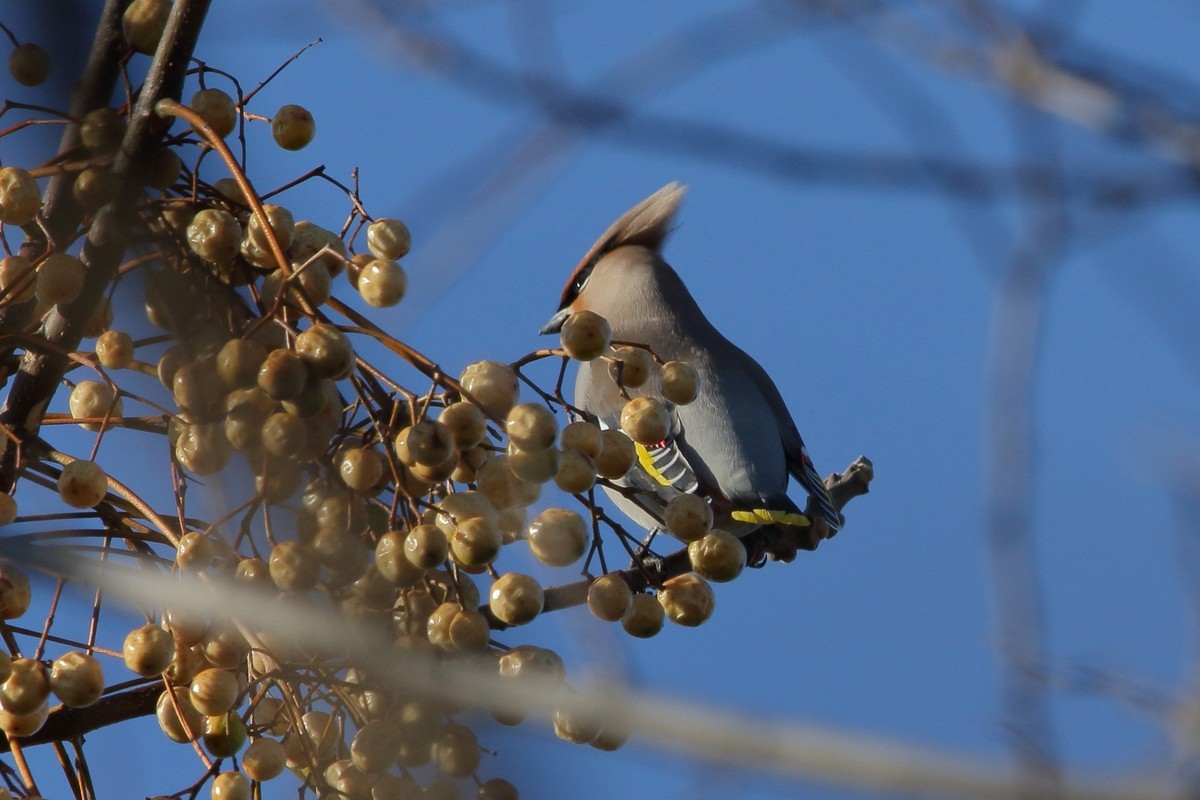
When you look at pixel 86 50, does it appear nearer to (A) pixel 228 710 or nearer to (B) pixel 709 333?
(A) pixel 228 710

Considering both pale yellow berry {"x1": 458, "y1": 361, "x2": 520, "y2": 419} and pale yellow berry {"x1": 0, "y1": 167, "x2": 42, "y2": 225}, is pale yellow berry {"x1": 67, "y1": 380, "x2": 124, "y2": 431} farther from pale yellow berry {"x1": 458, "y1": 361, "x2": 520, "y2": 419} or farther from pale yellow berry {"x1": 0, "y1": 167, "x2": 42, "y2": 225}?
pale yellow berry {"x1": 458, "y1": 361, "x2": 520, "y2": 419}

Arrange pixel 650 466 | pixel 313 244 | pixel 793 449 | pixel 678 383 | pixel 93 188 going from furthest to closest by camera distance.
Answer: pixel 793 449 → pixel 650 466 → pixel 678 383 → pixel 313 244 → pixel 93 188

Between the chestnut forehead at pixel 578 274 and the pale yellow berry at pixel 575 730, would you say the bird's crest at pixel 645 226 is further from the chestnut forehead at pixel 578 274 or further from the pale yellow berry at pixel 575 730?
the pale yellow berry at pixel 575 730

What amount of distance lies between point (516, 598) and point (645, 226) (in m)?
2.40

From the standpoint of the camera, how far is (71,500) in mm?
1265

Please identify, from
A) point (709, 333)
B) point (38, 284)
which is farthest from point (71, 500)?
point (709, 333)

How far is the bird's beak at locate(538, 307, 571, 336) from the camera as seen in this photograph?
364 centimetres

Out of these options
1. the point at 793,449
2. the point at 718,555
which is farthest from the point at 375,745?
the point at 793,449

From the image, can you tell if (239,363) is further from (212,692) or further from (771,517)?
(771,517)

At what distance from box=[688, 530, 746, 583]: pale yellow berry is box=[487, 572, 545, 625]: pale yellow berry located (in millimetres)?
219

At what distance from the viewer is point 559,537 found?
1.29 meters

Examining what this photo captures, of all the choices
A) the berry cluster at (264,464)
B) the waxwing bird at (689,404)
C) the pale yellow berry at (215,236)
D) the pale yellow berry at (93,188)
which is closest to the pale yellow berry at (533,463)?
the berry cluster at (264,464)

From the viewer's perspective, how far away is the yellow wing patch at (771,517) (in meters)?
2.56

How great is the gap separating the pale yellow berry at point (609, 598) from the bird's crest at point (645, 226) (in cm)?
223
